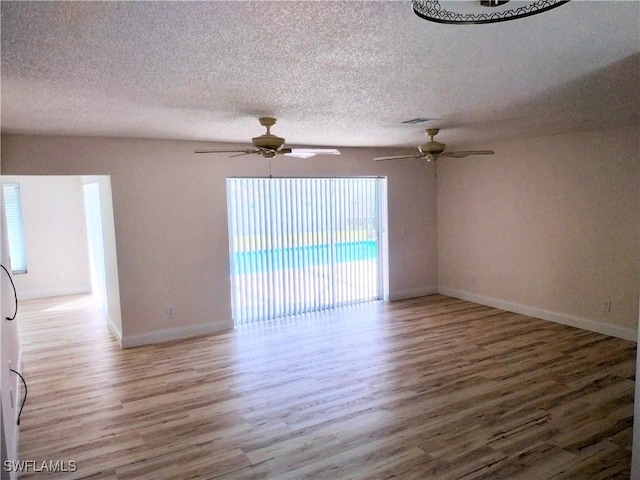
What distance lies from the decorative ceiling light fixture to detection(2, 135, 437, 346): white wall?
14.1 ft

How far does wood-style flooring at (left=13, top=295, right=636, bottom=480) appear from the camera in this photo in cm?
294

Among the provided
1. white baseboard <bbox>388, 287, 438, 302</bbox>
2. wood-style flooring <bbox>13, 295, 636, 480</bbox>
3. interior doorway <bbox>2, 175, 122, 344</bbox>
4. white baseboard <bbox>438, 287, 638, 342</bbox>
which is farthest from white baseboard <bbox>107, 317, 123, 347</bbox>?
white baseboard <bbox>438, 287, 638, 342</bbox>

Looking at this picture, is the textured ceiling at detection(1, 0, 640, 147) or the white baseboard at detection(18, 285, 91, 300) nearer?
the textured ceiling at detection(1, 0, 640, 147)

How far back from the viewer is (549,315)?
5.90 metres

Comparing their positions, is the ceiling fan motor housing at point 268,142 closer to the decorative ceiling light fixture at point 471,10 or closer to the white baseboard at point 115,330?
the decorative ceiling light fixture at point 471,10

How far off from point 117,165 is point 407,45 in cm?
401

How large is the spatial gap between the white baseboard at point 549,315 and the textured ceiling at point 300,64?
8.08 ft

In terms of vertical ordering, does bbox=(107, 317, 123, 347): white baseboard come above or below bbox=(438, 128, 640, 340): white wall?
below

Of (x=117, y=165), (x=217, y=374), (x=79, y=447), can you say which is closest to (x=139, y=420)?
(x=79, y=447)

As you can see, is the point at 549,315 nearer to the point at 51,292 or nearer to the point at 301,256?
the point at 301,256

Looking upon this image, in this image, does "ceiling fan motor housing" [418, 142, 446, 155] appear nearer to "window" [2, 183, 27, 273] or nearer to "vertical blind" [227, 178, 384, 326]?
"vertical blind" [227, 178, 384, 326]
